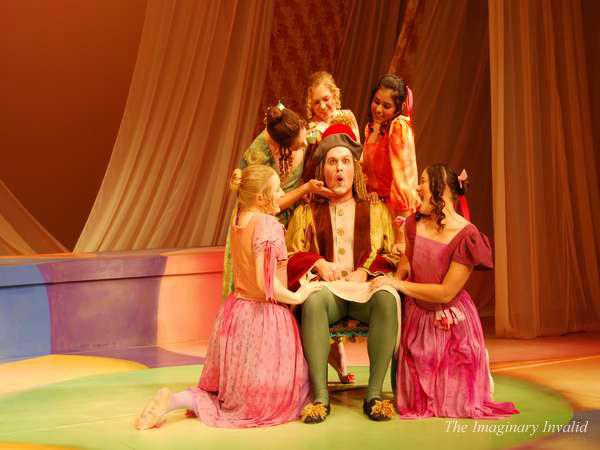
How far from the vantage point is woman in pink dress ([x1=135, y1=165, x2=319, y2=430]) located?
328cm

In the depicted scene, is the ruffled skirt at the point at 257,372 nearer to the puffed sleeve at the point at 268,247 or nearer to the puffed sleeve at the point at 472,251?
the puffed sleeve at the point at 268,247

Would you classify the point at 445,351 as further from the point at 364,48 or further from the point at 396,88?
the point at 364,48

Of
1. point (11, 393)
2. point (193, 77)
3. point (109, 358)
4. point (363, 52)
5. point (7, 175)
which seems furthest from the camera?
point (7, 175)

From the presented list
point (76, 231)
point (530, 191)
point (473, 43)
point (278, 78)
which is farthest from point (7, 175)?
point (530, 191)

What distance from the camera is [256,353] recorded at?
3.29 m

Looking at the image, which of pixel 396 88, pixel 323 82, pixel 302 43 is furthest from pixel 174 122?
pixel 396 88

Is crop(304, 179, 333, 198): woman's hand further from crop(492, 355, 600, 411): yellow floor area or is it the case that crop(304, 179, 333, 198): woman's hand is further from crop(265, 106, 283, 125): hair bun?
Answer: crop(492, 355, 600, 411): yellow floor area

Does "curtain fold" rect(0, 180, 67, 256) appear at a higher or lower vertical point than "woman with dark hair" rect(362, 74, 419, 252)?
lower

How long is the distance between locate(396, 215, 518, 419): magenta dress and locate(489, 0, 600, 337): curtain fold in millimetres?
1901

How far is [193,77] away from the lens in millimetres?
6070

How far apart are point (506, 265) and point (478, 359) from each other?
1.97 m

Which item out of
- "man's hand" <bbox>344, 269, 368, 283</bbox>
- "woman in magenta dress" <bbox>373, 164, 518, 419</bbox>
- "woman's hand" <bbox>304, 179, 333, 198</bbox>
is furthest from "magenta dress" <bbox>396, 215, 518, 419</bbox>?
"woman's hand" <bbox>304, 179, 333, 198</bbox>

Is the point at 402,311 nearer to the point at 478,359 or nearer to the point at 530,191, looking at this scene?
the point at 478,359

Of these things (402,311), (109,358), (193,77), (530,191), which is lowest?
(109,358)
